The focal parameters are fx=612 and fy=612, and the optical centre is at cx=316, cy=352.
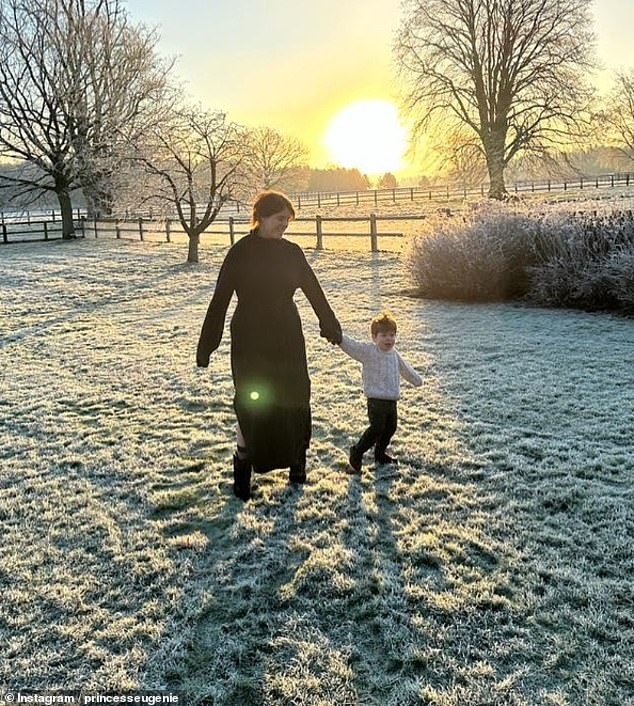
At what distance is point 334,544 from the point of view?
3.07 m

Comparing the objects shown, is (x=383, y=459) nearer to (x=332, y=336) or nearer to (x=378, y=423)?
(x=378, y=423)

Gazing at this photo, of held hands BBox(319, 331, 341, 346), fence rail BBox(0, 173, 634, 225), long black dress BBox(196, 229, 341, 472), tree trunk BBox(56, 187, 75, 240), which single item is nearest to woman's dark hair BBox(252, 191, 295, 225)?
long black dress BBox(196, 229, 341, 472)

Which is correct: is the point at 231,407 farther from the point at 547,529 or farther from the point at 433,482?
the point at 547,529

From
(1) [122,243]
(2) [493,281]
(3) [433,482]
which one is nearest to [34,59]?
(1) [122,243]

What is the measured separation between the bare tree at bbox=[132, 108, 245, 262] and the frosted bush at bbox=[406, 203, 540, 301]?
8221 mm

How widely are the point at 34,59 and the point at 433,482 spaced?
28382mm

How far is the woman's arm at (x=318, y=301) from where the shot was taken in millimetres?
3445

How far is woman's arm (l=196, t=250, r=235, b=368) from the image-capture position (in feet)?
10.8

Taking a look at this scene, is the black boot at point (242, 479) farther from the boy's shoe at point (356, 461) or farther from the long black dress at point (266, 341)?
the boy's shoe at point (356, 461)

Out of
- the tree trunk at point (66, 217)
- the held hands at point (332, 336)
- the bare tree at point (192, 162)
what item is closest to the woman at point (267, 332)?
the held hands at point (332, 336)

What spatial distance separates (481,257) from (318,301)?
7.05 metres

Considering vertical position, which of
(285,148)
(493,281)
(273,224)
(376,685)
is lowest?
(376,685)

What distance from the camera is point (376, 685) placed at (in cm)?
217

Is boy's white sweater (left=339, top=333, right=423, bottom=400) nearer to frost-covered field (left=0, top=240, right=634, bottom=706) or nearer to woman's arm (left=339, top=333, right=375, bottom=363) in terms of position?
woman's arm (left=339, top=333, right=375, bottom=363)
